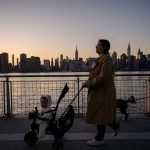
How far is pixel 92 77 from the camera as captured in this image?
235 inches

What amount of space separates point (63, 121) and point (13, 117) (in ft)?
11.7

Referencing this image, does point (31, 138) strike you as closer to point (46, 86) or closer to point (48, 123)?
point (48, 123)

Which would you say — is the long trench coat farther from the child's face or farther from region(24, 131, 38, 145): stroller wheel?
region(24, 131, 38, 145): stroller wheel

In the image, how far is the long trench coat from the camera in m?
5.81

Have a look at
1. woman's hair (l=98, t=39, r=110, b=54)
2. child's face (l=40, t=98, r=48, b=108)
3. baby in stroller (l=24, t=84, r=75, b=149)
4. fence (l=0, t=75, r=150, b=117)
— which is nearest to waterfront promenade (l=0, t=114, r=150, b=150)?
baby in stroller (l=24, t=84, r=75, b=149)

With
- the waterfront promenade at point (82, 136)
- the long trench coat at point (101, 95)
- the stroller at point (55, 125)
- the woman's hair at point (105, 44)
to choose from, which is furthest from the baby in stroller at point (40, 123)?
the woman's hair at point (105, 44)

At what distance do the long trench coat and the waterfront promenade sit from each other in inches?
20.9

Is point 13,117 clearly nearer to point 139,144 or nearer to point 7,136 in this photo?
point 7,136

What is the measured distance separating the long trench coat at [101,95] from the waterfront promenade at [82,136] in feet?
1.74

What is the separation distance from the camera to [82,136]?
6.82 meters

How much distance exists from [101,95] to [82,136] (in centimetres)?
130

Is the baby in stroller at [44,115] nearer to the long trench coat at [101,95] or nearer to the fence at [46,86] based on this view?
the long trench coat at [101,95]

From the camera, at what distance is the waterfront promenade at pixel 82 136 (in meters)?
6.00

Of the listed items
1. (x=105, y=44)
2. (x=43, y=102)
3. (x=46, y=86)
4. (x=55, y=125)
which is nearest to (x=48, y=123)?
(x=55, y=125)
